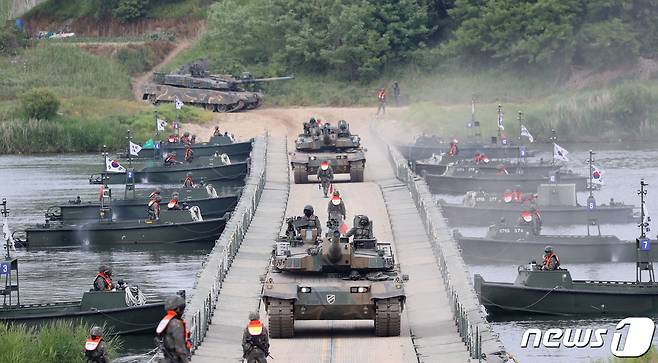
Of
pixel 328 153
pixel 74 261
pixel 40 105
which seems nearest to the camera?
pixel 74 261

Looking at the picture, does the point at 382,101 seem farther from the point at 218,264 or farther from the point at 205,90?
the point at 218,264

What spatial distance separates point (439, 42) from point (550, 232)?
4990 cm

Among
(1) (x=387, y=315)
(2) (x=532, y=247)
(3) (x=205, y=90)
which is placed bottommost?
(2) (x=532, y=247)

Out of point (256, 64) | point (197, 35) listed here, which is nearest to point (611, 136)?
point (256, 64)

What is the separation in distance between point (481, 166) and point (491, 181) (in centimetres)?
255

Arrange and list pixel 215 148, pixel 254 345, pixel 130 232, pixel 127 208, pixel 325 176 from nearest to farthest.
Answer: pixel 254 345 → pixel 325 176 → pixel 130 232 → pixel 127 208 → pixel 215 148

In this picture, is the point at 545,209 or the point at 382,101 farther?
the point at 382,101

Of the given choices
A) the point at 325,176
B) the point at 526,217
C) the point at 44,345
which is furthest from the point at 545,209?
the point at 44,345

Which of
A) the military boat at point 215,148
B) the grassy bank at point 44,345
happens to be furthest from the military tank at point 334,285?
the military boat at point 215,148

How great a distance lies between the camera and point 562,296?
170 ft

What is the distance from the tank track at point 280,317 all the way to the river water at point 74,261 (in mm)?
9231

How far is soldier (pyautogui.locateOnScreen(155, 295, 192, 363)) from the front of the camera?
31.1 metres

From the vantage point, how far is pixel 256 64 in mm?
117250

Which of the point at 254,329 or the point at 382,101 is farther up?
the point at 382,101
